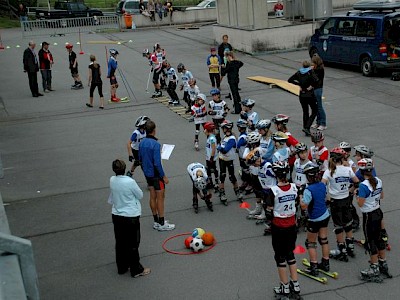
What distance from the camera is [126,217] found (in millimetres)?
8672

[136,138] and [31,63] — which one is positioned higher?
[31,63]

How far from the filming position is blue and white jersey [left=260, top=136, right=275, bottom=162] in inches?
409

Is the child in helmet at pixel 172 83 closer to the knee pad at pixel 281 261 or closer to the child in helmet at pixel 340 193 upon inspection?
the child in helmet at pixel 340 193

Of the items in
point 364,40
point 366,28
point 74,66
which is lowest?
point 74,66

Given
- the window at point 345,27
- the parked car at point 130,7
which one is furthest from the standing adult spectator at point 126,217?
the parked car at point 130,7

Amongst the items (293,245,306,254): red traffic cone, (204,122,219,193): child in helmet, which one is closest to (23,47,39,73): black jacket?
(204,122,219,193): child in helmet

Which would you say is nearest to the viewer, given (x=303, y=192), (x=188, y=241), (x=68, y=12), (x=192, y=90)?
(x=303, y=192)

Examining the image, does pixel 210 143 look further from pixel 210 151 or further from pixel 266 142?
pixel 266 142

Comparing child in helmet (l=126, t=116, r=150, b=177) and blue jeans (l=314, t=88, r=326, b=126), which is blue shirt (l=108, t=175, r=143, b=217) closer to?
child in helmet (l=126, t=116, r=150, b=177)

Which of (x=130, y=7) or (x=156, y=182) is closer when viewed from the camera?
(x=156, y=182)

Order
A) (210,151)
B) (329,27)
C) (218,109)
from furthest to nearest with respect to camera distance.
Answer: (329,27) < (218,109) < (210,151)

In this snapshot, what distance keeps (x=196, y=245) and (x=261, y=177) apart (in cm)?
151

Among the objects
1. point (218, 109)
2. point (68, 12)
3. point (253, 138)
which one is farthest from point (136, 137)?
point (68, 12)

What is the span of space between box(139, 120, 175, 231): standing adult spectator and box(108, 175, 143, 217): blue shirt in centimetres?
130
